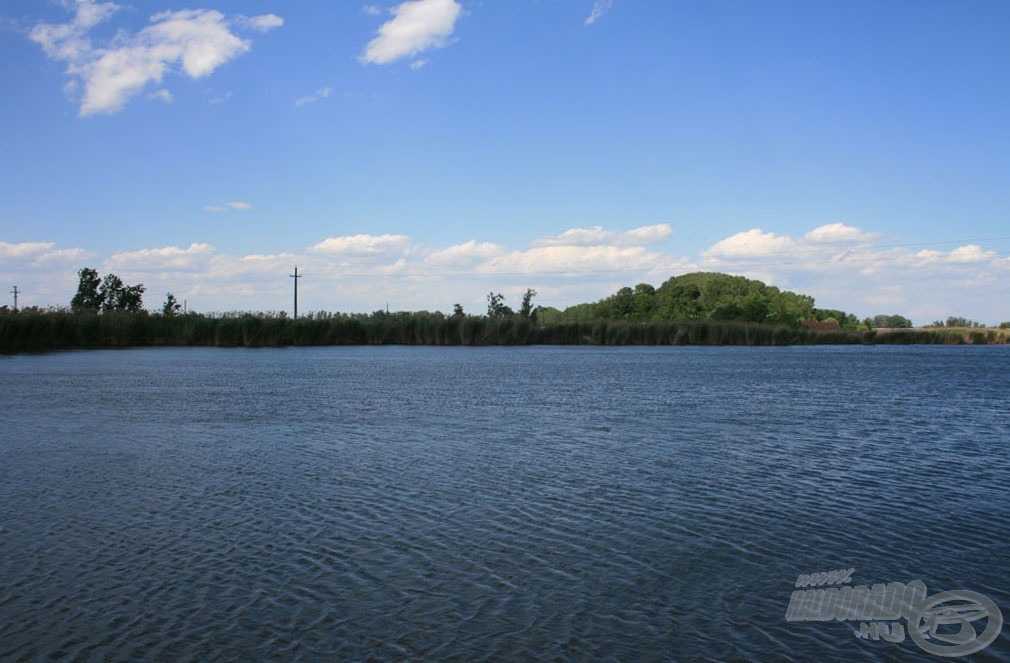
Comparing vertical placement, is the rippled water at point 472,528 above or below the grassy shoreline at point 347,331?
below

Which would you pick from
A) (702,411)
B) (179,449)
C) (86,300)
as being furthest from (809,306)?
(179,449)

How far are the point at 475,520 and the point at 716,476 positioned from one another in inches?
141

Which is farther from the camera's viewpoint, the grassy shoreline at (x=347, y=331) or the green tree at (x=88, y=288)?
the green tree at (x=88, y=288)

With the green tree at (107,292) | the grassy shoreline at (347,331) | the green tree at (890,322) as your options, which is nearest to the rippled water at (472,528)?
the grassy shoreline at (347,331)

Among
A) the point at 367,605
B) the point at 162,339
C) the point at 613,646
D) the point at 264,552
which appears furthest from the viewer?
the point at 162,339

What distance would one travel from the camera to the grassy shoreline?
4284 centimetres

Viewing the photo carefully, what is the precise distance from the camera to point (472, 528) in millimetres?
7363

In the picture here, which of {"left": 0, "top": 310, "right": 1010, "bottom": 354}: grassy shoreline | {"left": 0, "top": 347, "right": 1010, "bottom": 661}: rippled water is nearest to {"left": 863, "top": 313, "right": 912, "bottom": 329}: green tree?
{"left": 0, "top": 310, "right": 1010, "bottom": 354}: grassy shoreline

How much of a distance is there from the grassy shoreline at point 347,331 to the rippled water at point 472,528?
29.6m

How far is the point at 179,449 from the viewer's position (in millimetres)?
11391

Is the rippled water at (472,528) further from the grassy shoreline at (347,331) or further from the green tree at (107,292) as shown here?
the green tree at (107,292)

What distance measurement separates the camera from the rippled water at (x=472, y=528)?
501 cm

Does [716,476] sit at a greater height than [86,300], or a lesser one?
lesser

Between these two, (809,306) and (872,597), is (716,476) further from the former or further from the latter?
(809,306)
